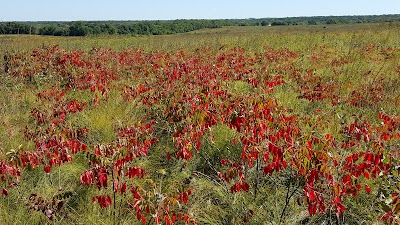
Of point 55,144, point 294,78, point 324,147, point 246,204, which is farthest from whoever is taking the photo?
point 294,78

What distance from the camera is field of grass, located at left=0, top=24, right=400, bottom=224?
316cm

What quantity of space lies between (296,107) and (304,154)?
174 inches

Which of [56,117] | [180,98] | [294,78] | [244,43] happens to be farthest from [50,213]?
[244,43]

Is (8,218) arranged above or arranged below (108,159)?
below

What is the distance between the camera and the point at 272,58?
12805 mm

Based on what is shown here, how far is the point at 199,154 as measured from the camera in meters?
5.11

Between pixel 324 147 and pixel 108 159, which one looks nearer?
pixel 108 159

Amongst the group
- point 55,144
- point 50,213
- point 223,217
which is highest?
point 55,144

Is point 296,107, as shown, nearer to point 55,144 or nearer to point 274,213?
point 274,213

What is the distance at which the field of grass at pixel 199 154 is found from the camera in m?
3.16

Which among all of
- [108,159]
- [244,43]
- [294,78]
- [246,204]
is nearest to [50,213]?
[108,159]

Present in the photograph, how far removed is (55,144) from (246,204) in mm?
2258

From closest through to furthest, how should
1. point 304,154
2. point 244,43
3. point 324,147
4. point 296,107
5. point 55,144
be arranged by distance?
point 304,154
point 324,147
point 55,144
point 296,107
point 244,43

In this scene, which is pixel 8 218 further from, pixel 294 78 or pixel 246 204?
pixel 294 78
